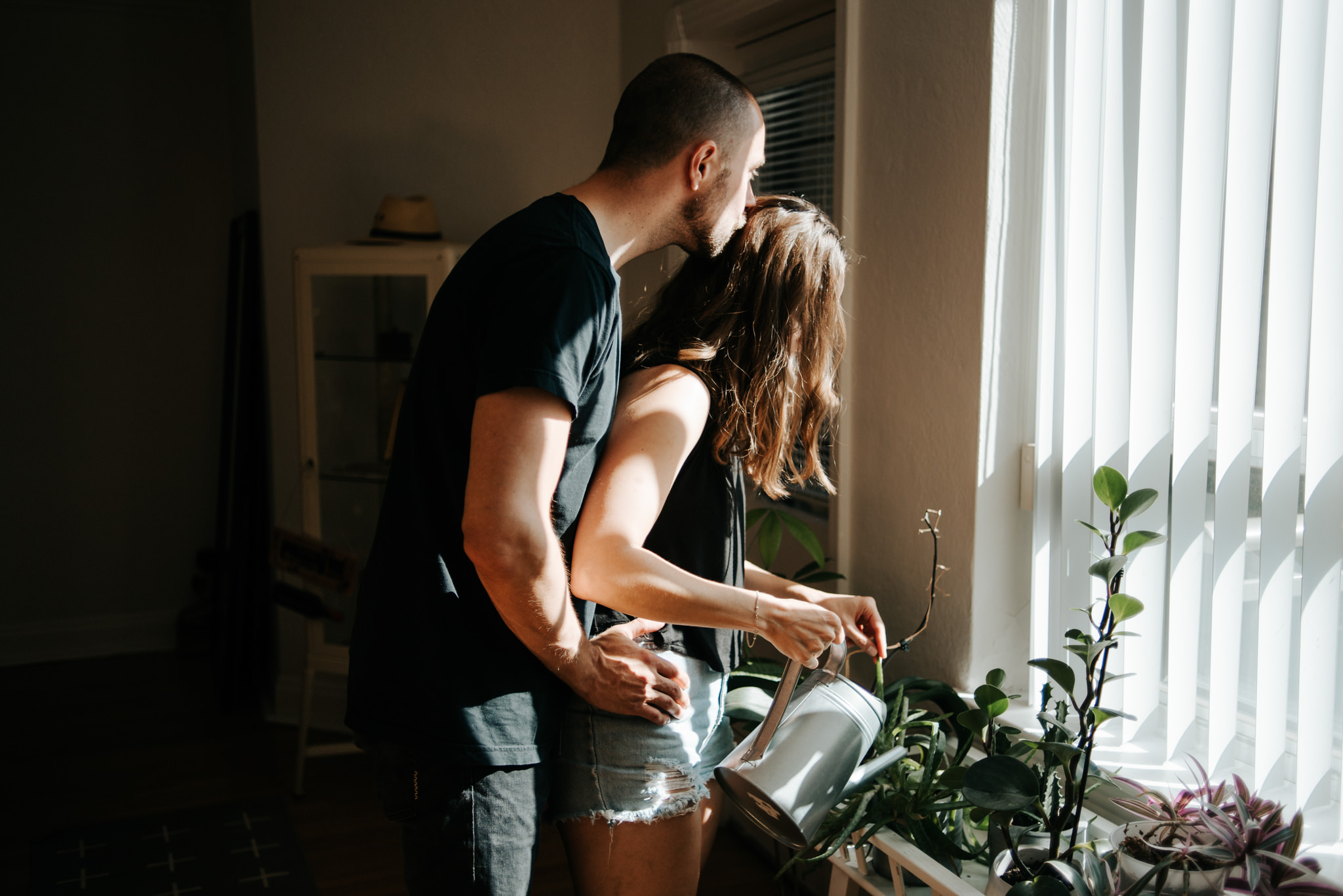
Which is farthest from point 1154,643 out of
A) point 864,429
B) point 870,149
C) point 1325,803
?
point 870,149

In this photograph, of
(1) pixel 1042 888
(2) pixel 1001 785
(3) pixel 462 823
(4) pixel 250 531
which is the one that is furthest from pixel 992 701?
(4) pixel 250 531

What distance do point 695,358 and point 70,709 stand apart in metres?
3.41

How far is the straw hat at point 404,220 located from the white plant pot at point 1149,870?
2553 mm

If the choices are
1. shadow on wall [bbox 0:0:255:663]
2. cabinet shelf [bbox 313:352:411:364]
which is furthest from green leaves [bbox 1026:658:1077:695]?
shadow on wall [bbox 0:0:255:663]

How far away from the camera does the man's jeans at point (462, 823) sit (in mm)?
1094

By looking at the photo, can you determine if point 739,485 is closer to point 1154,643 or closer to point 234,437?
point 1154,643

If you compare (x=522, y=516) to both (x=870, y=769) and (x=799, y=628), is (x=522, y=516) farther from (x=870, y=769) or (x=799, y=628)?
(x=870, y=769)

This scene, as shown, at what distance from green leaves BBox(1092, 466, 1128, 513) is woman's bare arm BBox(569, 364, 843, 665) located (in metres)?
0.37

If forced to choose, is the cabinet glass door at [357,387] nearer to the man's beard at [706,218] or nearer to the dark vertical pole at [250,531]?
the dark vertical pole at [250,531]

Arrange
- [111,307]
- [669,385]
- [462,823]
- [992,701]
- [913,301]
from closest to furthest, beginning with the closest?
1. [462,823]
2. [669,385]
3. [992,701]
4. [913,301]
5. [111,307]

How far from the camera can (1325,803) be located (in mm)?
1297

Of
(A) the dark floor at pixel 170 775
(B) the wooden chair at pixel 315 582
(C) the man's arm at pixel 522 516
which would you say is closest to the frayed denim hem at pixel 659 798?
(C) the man's arm at pixel 522 516

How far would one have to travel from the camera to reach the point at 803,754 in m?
1.12

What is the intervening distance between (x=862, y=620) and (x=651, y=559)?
311 mm
